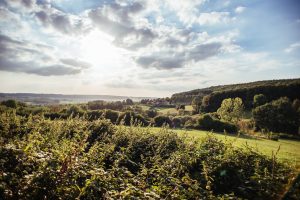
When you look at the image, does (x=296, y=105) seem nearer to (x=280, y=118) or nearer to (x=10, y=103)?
(x=280, y=118)

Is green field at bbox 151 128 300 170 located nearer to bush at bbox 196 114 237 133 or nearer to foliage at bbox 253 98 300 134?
bush at bbox 196 114 237 133

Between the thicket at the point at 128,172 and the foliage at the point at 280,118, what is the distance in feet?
143

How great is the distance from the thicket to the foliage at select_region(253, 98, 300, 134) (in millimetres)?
43655

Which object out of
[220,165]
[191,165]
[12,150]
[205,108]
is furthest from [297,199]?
[205,108]

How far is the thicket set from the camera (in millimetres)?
3793

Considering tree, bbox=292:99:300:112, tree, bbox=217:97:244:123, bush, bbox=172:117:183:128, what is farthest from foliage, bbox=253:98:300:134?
bush, bbox=172:117:183:128

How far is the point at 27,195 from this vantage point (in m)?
3.48

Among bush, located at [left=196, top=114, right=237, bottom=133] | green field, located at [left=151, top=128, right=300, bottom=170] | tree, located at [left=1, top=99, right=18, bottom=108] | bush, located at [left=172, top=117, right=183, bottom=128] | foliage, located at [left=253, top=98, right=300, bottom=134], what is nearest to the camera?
green field, located at [left=151, top=128, right=300, bottom=170]

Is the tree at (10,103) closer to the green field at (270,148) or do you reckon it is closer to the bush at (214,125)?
the bush at (214,125)

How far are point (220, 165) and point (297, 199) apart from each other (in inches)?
119

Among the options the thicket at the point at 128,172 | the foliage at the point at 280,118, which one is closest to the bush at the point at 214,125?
the foliage at the point at 280,118

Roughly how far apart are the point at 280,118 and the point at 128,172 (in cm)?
5248

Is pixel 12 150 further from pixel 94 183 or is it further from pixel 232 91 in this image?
pixel 232 91

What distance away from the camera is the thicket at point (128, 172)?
12.4ft
